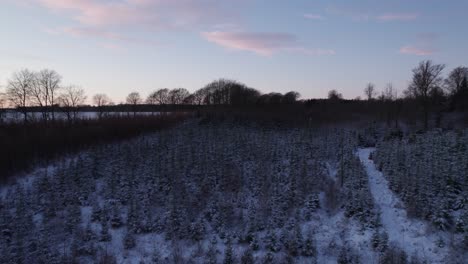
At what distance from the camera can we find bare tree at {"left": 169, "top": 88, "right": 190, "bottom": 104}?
92200 mm

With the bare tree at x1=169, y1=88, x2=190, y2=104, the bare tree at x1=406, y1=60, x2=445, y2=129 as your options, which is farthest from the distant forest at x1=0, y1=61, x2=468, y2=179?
the bare tree at x1=169, y1=88, x2=190, y2=104

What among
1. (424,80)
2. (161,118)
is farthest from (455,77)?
(161,118)

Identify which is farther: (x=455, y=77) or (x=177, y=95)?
(x=177, y=95)

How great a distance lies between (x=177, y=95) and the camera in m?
93.4

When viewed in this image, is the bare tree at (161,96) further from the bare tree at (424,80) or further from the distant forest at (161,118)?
the bare tree at (424,80)

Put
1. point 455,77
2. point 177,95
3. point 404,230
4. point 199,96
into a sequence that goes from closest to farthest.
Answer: point 404,230, point 455,77, point 199,96, point 177,95

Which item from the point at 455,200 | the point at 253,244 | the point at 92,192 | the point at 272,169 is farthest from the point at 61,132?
the point at 455,200

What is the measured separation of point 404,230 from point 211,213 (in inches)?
258

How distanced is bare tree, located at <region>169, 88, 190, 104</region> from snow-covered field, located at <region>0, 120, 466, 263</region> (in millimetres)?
75089

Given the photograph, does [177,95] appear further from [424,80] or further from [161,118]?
[424,80]

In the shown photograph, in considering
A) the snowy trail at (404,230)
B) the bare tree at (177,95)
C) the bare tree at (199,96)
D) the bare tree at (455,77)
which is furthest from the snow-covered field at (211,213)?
the bare tree at (177,95)

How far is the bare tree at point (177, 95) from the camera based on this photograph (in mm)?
92200

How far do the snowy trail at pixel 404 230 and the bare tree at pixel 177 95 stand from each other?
82.8 meters

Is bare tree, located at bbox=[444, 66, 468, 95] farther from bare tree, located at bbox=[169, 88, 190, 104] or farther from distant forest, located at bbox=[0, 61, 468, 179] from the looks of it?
bare tree, located at bbox=[169, 88, 190, 104]
